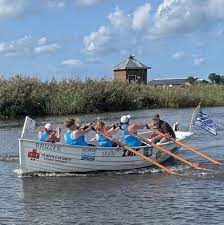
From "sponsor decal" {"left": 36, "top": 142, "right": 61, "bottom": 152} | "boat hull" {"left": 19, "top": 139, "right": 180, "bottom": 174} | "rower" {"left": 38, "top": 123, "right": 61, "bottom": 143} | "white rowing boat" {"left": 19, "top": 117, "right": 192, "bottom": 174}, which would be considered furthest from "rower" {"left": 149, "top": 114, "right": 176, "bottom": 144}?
"sponsor decal" {"left": 36, "top": 142, "right": 61, "bottom": 152}

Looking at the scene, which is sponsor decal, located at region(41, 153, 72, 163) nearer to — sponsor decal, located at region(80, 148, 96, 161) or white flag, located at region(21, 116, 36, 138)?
sponsor decal, located at region(80, 148, 96, 161)

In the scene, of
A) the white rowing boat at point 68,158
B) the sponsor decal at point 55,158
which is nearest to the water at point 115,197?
the white rowing boat at point 68,158

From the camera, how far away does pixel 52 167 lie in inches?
657

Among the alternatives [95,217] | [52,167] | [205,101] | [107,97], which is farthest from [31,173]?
[205,101]

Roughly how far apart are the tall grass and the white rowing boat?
27.0 m

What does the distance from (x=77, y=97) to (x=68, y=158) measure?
98.3ft

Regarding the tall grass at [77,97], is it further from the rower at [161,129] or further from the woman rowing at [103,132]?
the woman rowing at [103,132]

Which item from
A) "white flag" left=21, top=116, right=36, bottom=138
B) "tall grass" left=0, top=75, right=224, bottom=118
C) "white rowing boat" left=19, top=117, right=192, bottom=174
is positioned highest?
"tall grass" left=0, top=75, right=224, bottom=118

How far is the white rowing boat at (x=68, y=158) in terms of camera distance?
53.1ft

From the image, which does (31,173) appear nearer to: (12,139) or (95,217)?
(95,217)

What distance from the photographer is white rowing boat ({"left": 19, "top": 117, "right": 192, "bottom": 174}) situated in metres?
16.2

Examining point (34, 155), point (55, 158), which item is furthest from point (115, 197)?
point (34, 155)

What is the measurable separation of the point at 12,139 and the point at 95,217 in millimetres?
16118

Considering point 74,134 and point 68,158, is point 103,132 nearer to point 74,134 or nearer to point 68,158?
point 74,134
